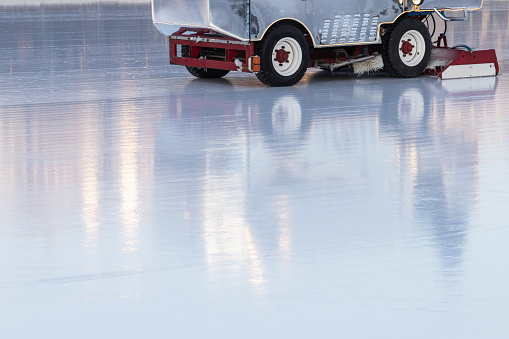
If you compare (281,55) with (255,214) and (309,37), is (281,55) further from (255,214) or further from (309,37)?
(255,214)


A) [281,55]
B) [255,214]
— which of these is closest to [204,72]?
[281,55]

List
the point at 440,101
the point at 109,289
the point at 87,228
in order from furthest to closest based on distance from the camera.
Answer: the point at 440,101 < the point at 87,228 < the point at 109,289

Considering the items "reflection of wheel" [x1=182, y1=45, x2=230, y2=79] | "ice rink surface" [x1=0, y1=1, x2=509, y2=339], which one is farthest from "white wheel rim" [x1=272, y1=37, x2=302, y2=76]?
"reflection of wheel" [x1=182, y1=45, x2=230, y2=79]

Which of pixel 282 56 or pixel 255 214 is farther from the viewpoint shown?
pixel 282 56

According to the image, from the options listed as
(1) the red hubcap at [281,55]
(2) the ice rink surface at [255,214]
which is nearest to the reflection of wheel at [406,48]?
(2) the ice rink surface at [255,214]

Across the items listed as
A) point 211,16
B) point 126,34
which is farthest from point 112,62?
point 126,34

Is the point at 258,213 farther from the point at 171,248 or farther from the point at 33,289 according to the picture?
the point at 33,289

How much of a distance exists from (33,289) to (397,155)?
12.5ft

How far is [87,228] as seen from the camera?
5559 millimetres

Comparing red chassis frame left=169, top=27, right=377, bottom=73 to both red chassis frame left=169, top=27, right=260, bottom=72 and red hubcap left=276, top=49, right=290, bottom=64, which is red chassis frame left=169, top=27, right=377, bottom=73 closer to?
red chassis frame left=169, top=27, right=260, bottom=72

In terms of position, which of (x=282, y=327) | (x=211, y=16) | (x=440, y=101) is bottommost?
(x=282, y=327)

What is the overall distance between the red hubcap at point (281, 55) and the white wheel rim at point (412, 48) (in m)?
1.62

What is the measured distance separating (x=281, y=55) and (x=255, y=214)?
21.0ft

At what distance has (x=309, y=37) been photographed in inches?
488
